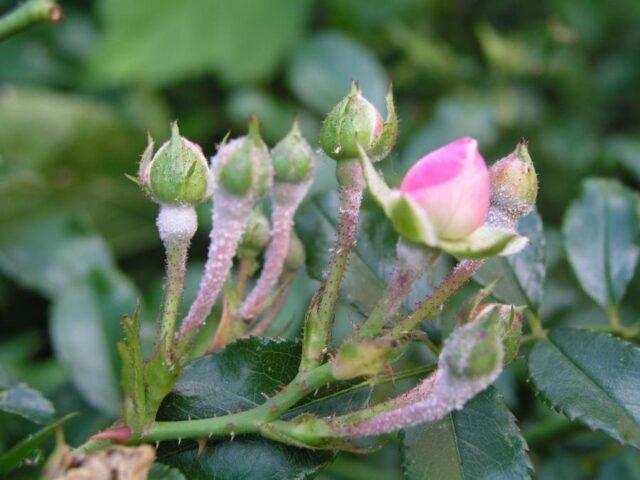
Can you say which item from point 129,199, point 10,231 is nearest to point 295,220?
point 10,231

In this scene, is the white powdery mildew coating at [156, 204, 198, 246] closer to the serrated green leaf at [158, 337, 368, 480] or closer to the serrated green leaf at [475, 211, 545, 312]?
the serrated green leaf at [158, 337, 368, 480]

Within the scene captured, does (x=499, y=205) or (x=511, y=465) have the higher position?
(x=499, y=205)

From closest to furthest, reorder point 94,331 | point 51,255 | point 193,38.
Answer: point 94,331 → point 51,255 → point 193,38

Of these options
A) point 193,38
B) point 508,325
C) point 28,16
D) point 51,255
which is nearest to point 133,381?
point 508,325

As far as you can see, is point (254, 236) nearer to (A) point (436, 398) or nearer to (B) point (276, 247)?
(B) point (276, 247)

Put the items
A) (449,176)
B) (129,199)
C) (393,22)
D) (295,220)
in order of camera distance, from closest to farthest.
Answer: (449,176), (295,220), (129,199), (393,22)

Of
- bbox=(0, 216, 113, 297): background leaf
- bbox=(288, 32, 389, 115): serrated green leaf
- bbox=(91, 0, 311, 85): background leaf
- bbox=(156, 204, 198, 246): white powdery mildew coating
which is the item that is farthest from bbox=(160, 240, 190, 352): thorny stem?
bbox=(91, 0, 311, 85): background leaf

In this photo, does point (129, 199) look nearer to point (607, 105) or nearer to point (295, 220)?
point (295, 220)
